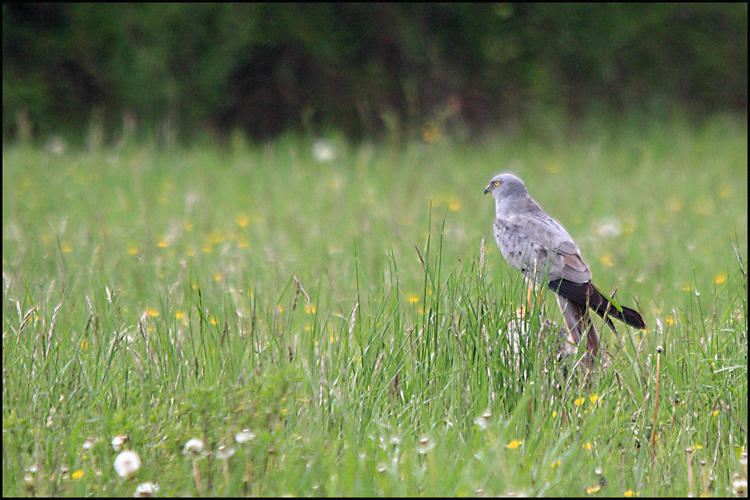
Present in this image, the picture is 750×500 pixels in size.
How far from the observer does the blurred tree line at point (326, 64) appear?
40.0 ft

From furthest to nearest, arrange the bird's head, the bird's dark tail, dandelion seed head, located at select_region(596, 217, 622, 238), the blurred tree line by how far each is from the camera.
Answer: the blurred tree line
dandelion seed head, located at select_region(596, 217, 622, 238)
the bird's head
the bird's dark tail

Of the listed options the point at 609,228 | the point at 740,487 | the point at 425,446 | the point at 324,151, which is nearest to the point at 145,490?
the point at 425,446

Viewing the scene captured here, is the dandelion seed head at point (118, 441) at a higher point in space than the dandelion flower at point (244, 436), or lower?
lower

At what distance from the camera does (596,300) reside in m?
2.95

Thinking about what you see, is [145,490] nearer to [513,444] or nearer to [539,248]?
[513,444]

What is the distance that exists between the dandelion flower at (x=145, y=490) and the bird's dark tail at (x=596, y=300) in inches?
63.5

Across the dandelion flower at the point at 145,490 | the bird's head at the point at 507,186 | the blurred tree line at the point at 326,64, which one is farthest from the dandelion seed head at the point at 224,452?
the blurred tree line at the point at 326,64

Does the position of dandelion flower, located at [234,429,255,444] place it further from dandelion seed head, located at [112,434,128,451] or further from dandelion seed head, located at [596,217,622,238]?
dandelion seed head, located at [596,217,622,238]

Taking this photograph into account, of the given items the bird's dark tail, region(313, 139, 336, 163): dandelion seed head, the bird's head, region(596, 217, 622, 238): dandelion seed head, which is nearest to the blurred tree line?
region(313, 139, 336, 163): dandelion seed head

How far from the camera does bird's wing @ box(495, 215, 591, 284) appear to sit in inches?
123

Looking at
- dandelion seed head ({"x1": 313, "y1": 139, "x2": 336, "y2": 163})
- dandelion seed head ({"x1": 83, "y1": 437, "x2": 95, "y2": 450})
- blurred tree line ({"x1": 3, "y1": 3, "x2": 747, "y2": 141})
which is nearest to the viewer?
dandelion seed head ({"x1": 83, "y1": 437, "x2": 95, "y2": 450})

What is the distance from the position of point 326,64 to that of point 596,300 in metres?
11.1

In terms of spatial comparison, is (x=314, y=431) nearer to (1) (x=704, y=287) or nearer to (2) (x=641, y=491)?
(2) (x=641, y=491)

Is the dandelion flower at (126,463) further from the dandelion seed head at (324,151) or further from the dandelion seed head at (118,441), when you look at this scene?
the dandelion seed head at (324,151)
